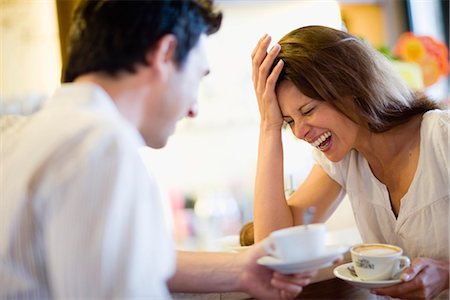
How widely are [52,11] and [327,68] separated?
1.25 m

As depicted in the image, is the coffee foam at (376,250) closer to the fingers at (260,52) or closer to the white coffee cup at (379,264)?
the white coffee cup at (379,264)

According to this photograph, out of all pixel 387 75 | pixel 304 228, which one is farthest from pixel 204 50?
pixel 387 75

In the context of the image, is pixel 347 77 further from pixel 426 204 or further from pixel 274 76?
pixel 426 204

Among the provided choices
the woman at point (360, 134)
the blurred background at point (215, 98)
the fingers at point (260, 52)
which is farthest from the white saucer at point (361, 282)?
the blurred background at point (215, 98)

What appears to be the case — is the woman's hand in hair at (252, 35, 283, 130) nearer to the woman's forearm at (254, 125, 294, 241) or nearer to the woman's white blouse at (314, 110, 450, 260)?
the woman's forearm at (254, 125, 294, 241)

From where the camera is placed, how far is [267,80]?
1510 millimetres

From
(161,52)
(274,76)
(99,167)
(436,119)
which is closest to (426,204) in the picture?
(436,119)

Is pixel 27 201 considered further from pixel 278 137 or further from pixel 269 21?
pixel 269 21

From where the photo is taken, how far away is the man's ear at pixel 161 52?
3.17 ft

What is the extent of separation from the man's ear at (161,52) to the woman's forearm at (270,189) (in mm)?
642

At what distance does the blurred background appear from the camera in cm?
217

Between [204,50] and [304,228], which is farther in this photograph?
[204,50]

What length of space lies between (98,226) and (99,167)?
0.08 metres

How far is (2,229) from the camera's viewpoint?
33.0 inches
